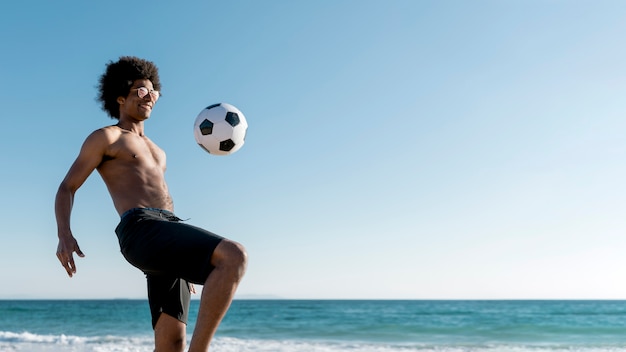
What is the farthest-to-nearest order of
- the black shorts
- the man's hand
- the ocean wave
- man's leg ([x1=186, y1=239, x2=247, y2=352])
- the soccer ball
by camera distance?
1. the ocean wave
2. the soccer ball
3. the man's hand
4. the black shorts
5. man's leg ([x1=186, y1=239, x2=247, y2=352])

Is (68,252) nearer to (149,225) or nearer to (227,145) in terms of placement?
(149,225)

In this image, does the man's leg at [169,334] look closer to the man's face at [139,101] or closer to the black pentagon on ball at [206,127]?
the man's face at [139,101]

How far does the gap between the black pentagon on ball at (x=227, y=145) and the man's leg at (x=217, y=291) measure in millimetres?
1614

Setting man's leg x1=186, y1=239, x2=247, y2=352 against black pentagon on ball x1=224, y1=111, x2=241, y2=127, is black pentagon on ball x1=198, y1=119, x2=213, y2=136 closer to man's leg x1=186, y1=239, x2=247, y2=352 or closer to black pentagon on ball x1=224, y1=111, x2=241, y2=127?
black pentagon on ball x1=224, y1=111, x2=241, y2=127

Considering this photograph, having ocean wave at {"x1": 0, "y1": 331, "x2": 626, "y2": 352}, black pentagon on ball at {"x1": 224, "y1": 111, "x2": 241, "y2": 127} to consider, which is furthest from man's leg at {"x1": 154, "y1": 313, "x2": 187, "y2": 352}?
ocean wave at {"x1": 0, "y1": 331, "x2": 626, "y2": 352}

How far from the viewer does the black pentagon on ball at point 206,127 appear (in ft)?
15.0

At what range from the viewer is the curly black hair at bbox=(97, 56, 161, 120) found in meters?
4.13

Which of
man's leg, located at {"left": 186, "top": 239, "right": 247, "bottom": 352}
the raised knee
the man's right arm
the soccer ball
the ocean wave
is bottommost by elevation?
the ocean wave

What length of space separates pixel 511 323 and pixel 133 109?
2595 centimetres

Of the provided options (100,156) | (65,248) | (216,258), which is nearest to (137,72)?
(100,156)

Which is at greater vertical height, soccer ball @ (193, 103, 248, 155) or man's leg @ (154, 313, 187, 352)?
soccer ball @ (193, 103, 248, 155)

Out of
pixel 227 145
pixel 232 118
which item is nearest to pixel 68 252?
pixel 227 145

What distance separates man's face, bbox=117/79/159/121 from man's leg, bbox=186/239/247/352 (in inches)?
54.3

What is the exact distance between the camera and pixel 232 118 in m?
4.62
